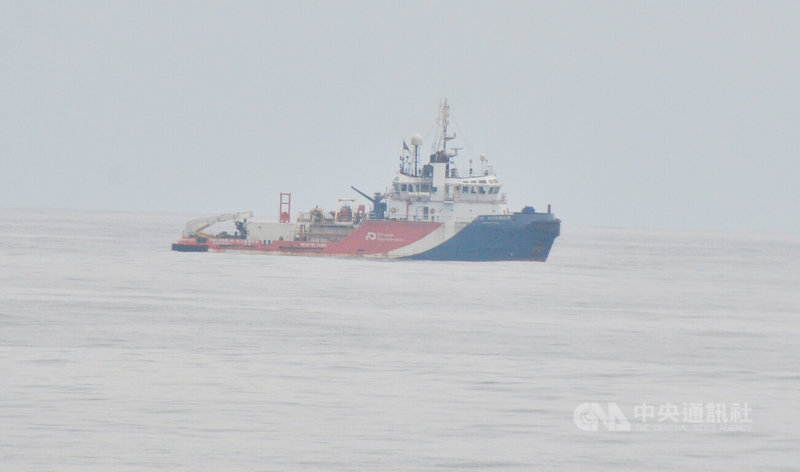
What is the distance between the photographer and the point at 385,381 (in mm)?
26156

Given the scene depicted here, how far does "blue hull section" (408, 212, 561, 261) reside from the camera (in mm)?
72062

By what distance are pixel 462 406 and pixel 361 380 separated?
3.48 m

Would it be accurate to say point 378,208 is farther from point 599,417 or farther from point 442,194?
point 599,417

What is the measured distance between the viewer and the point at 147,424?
20.8 m

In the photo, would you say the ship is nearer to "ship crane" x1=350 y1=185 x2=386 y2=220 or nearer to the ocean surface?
"ship crane" x1=350 y1=185 x2=386 y2=220

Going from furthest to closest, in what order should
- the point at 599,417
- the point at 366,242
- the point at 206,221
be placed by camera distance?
the point at 206,221, the point at 366,242, the point at 599,417

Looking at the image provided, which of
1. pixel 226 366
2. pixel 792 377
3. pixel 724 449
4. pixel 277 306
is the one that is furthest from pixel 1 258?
pixel 724 449

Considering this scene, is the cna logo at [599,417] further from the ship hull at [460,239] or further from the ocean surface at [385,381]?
the ship hull at [460,239]

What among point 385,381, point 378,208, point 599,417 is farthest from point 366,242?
point 599,417

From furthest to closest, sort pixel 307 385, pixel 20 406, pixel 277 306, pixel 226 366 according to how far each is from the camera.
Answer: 1. pixel 277 306
2. pixel 226 366
3. pixel 307 385
4. pixel 20 406

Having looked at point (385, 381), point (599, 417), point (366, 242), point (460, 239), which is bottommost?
point (599, 417)

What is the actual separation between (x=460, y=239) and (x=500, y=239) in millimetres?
2317

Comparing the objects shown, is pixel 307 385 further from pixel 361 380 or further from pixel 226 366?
pixel 226 366

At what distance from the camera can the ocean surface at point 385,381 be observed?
1933 cm
